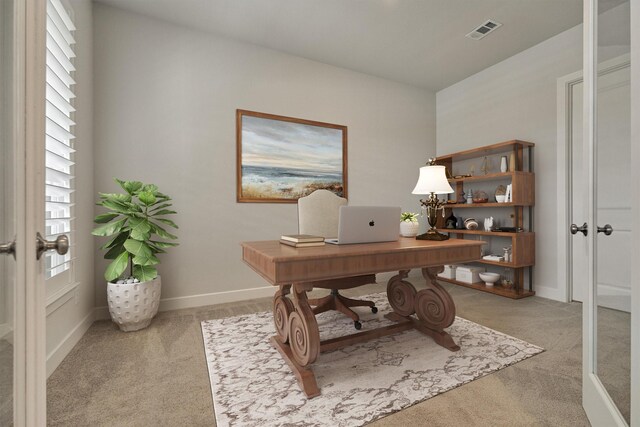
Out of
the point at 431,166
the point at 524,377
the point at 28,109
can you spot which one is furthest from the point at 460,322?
the point at 28,109

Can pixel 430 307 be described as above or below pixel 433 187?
below

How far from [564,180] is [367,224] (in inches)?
106

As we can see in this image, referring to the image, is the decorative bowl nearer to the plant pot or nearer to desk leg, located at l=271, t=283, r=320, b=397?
the plant pot

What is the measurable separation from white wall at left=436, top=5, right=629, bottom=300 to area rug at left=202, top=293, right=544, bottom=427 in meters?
1.62

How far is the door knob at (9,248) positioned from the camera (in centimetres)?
66

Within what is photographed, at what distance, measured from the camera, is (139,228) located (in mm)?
2320

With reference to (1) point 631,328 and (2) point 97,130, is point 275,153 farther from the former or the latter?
(1) point 631,328

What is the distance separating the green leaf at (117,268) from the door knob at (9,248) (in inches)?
68.7

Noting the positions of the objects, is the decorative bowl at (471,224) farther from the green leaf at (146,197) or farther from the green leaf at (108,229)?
the green leaf at (108,229)

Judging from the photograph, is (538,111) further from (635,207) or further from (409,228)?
(635,207)

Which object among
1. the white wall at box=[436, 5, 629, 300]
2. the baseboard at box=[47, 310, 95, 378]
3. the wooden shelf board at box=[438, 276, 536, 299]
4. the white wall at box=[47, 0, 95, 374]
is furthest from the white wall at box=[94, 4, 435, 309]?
the wooden shelf board at box=[438, 276, 536, 299]

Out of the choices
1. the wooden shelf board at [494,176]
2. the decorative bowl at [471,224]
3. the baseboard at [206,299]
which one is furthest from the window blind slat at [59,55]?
the decorative bowl at [471,224]

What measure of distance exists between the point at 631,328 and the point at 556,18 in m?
3.25

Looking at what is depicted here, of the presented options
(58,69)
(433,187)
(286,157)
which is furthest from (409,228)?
(58,69)
